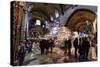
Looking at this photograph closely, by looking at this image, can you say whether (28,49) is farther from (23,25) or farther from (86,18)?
(86,18)

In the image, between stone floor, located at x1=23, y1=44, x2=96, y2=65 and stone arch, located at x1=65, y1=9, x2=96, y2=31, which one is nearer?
stone floor, located at x1=23, y1=44, x2=96, y2=65

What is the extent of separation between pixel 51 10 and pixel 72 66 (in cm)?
53

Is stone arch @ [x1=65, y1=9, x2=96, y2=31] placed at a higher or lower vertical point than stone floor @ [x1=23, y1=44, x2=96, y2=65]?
higher

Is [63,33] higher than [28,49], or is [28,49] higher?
[63,33]

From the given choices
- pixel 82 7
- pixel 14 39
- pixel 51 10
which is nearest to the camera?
pixel 14 39

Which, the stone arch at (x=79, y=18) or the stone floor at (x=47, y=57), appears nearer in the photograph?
the stone floor at (x=47, y=57)

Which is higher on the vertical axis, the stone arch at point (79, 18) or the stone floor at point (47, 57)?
the stone arch at point (79, 18)

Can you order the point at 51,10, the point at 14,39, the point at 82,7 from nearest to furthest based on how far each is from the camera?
the point at 14,39 → the point at 51,10 → the point at 82,7

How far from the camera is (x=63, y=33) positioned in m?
1.65

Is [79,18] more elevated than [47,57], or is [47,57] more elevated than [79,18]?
[79,18]

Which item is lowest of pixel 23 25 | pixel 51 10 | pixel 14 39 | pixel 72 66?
pixel 72 66

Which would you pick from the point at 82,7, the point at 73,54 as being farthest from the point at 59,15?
the point at 73,54

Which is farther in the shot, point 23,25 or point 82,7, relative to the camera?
point 82,7

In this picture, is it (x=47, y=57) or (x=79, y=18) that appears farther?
(x=79, y=18)
